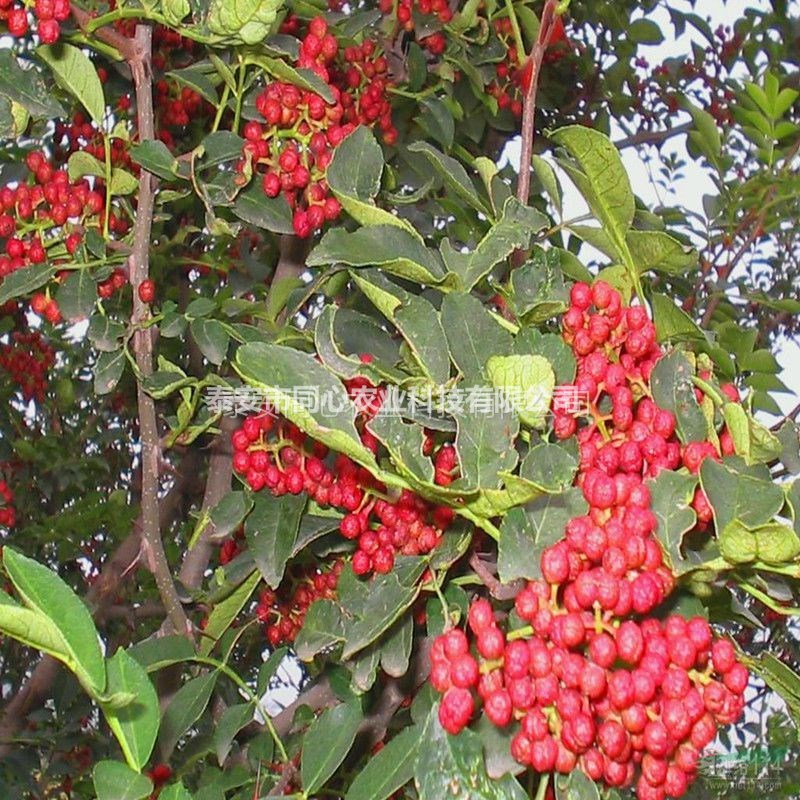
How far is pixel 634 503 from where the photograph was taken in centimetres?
75

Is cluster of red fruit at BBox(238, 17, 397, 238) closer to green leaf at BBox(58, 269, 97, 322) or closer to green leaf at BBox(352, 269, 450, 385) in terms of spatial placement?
green leaf at BBox(58, 269, 97, 322)

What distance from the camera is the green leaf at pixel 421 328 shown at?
0.83 metres

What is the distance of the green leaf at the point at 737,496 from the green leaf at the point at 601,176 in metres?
0.30

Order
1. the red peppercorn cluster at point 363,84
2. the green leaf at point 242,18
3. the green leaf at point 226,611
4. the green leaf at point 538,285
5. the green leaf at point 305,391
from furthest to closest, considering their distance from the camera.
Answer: the red peppercorn cluster at point 363,84
the green leaf at point 226,611
the green leaf at point 242,18
the green leaf at point 538,285
the green leaf at point 305,391

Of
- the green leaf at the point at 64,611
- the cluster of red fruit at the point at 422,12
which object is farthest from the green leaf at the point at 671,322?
→ the cluster of red fruit at the point at 422,12

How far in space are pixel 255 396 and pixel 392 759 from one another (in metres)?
0.45

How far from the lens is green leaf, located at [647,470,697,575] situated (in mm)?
745

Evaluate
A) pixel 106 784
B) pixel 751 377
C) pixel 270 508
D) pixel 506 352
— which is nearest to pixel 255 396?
pixel 270 508

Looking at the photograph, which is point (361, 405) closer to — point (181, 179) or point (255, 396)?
point (255, 396)

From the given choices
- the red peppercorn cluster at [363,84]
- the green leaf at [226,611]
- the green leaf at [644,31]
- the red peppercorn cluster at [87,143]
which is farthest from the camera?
the green leaf at [644,31]

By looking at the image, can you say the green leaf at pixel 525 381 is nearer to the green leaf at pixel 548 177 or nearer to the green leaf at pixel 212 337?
the green leaf at pixel 548 177

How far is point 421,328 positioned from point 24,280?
0.62 m

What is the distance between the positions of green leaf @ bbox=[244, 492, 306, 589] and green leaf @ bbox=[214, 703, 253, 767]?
168 mm
